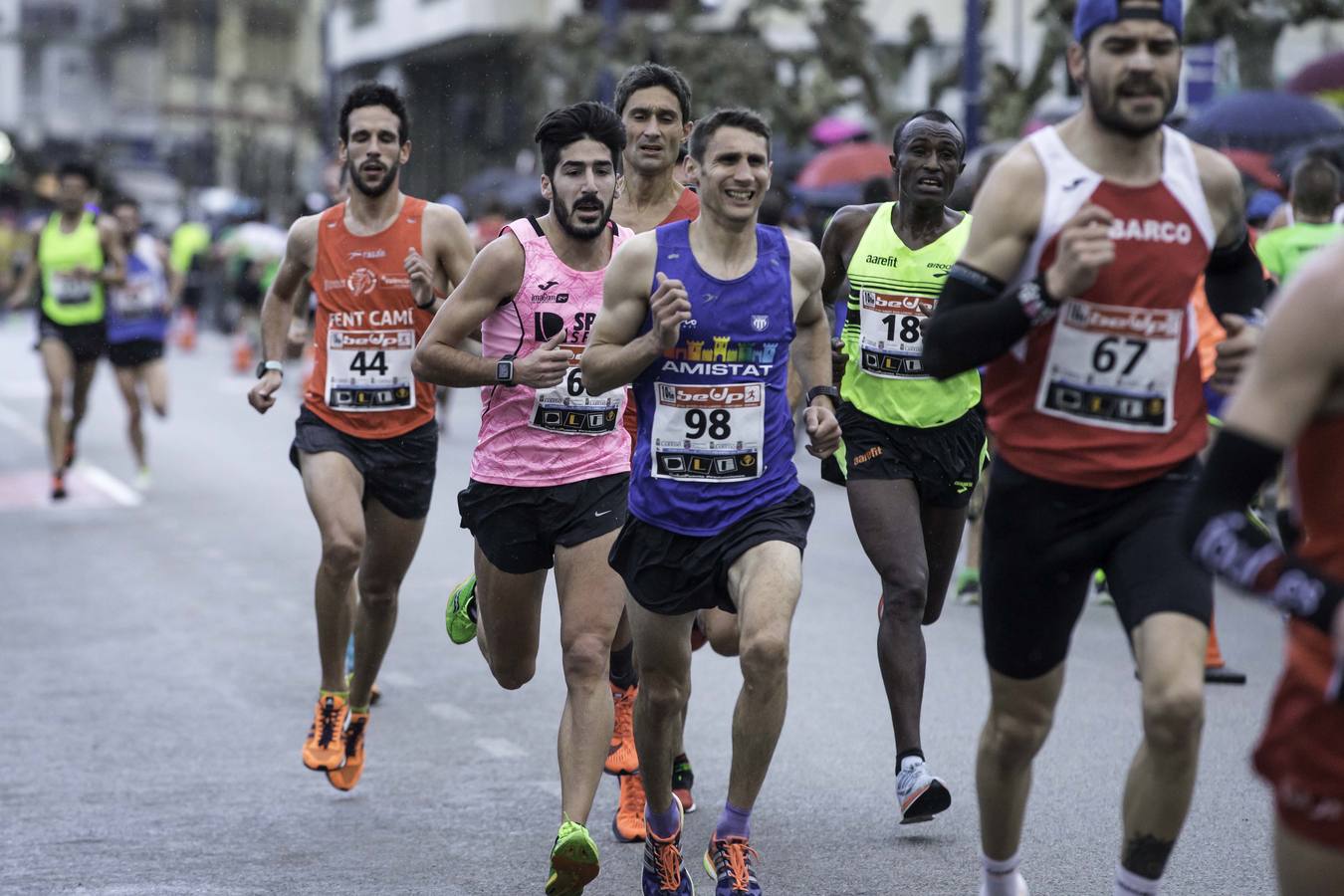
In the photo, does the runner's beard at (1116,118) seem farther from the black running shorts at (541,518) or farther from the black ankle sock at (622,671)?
the black ankle sock at (622,671)

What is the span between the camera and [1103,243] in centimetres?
431

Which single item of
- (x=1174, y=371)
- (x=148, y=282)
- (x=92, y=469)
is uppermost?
(x=1174, y=371)

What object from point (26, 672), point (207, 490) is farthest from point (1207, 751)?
point (207, 490)

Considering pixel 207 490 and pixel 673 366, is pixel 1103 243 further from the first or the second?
pixel 207 490

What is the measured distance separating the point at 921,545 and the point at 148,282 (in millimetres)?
11132

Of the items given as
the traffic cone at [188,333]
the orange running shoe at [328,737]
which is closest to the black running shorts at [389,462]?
the orange running shoe at [328,737]

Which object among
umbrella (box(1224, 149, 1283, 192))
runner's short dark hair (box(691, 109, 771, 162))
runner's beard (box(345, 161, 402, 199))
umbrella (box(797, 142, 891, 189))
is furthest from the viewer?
umbrella (box(797, 142, 891, 189))

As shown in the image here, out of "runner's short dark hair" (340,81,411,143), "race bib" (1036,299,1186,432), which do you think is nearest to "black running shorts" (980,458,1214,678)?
"race bib" (1036,299,1186,432)

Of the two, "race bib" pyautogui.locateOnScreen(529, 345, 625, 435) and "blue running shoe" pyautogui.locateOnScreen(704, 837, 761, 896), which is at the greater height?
"race bib" pyautogui.locateOnScreen(529, 345, 625, 435)

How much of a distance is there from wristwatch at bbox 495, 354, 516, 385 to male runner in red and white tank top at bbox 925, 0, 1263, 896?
176 centimetres

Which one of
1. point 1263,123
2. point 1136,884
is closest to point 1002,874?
point 1136,884

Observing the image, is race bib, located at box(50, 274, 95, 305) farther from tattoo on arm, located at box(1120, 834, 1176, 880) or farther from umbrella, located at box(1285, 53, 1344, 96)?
umbrella, located at box(1285, 53, 1344, 96)

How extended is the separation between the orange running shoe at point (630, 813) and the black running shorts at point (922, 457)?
3.84 feet

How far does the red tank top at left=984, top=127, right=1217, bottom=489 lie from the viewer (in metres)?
4.52
